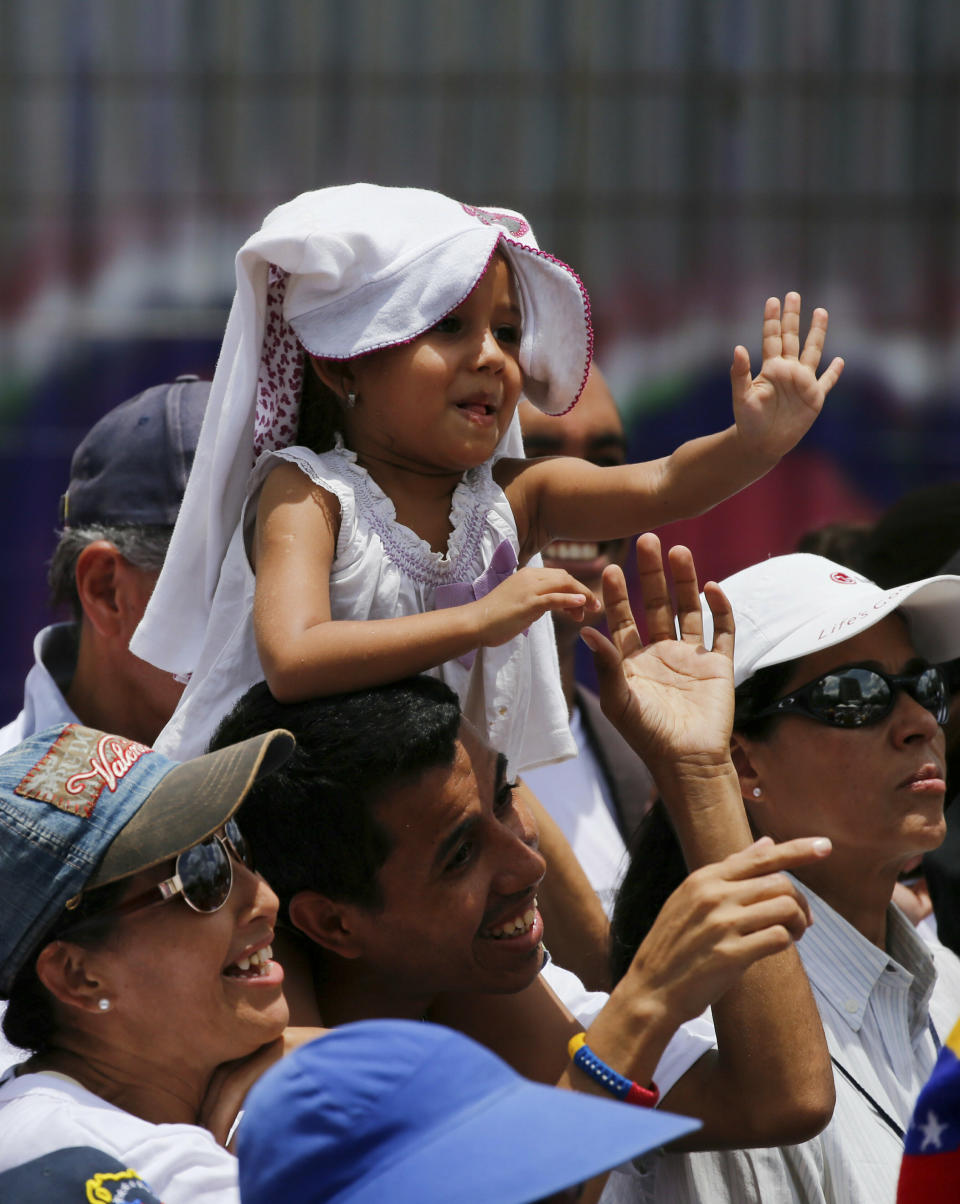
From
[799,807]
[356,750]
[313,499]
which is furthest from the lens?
[799,807]

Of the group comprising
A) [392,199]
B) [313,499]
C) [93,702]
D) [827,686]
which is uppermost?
[392,199]

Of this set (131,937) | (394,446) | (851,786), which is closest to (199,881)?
(131,937)

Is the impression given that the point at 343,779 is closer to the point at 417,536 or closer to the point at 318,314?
the point at 417,536

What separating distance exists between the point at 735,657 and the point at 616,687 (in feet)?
2.14

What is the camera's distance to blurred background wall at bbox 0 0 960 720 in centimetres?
645

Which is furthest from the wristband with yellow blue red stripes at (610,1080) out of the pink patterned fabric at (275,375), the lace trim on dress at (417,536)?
the pink patterned fabric at (275,375)

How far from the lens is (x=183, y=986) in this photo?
7.48ft

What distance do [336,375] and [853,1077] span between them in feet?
4.88

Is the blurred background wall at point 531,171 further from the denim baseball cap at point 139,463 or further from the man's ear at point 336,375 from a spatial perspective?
the man's ear at point 336,375

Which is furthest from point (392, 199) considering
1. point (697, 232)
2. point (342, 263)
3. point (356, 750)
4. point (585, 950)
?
point (697, 232)

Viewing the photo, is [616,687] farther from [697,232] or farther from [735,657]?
[697,232]

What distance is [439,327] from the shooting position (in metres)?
2.78

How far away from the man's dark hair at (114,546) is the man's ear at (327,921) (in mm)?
1371

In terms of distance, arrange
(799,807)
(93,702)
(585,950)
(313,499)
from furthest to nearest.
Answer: (93,702)
(585,950)
(799,807)
(313,499)
